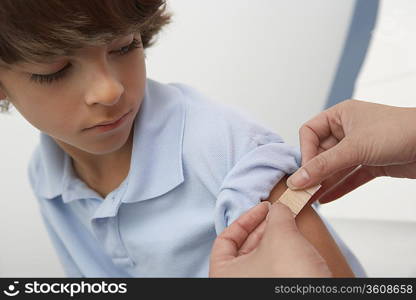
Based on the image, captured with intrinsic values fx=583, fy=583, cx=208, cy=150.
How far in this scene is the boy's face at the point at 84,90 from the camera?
80cm

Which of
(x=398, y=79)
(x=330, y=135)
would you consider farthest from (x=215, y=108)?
(x=398, y=79)

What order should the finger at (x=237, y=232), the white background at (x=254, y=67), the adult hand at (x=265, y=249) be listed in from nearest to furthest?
the adult hand at (x=265, y=249), the finger at (x=237, y=232), the white background at (x=254, y=67)

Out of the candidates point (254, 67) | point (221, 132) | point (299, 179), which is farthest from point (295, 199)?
point (254, 67)

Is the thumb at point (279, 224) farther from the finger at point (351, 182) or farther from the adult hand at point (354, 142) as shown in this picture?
the finger at point (351, 182)

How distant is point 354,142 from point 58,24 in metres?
0.46

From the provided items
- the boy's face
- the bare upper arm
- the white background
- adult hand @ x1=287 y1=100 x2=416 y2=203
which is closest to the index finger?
adult hand @ x1=287 y1=100 x2=416 y2=203

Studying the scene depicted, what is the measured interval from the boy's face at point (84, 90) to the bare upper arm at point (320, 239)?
0.27 m

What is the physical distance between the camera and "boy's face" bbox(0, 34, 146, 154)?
2.61ft

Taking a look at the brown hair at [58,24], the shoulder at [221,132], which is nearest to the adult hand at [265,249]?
the shoulder at [221,132]

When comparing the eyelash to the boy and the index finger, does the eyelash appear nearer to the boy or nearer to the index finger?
the boy

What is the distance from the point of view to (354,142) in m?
0.87

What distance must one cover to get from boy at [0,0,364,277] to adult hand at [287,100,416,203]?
2.0 inches

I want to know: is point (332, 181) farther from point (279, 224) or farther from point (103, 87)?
point (103, 87)

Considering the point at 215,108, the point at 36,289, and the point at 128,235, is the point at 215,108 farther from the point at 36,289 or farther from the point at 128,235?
the point at 36,289
